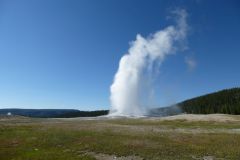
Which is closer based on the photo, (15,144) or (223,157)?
(223,157)

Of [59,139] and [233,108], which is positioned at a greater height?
[233,108]

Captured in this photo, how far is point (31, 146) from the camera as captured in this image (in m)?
35.9

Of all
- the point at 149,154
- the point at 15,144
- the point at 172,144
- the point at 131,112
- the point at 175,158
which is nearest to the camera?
the point at 175,158

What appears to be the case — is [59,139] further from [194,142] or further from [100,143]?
[194,142]

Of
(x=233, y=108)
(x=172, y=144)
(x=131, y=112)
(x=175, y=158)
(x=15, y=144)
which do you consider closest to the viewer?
(x=175, y=158)

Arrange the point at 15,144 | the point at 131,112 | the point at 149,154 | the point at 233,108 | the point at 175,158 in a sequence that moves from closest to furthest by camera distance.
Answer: the point at 175,158 < the point at 149,154 < the point at 15,144 < the point at 233,108 < the point at 131,112

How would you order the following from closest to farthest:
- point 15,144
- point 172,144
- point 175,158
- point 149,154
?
point 175,158
point 149,154
point 172,144
point 15,144

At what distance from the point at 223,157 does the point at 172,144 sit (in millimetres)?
8343

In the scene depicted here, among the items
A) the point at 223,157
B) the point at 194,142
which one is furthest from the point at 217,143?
the point at 223,157

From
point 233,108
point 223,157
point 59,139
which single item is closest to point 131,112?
point 233,108

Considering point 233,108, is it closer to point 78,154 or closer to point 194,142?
point 194,142

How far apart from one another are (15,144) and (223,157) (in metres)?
28.3

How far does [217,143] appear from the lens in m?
35.7

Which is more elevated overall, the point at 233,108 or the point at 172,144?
the point at 233,108
